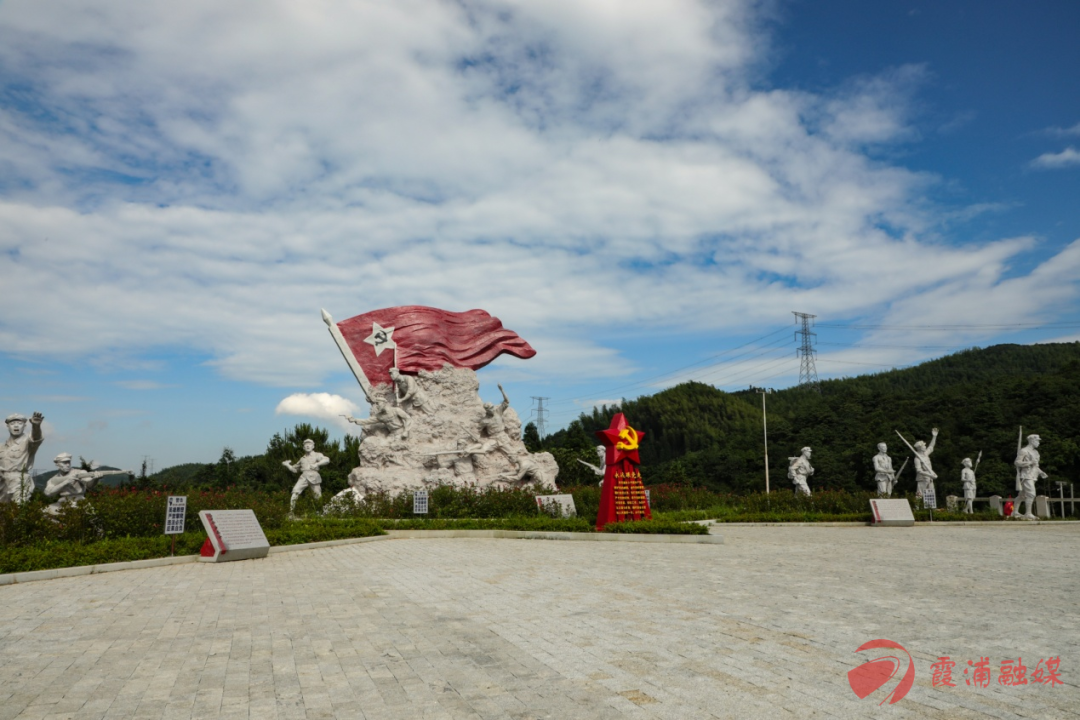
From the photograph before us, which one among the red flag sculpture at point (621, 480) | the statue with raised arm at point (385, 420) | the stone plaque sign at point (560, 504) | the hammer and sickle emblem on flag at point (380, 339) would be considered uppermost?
the hammer and sickle emblem on flag at point (380, 339)

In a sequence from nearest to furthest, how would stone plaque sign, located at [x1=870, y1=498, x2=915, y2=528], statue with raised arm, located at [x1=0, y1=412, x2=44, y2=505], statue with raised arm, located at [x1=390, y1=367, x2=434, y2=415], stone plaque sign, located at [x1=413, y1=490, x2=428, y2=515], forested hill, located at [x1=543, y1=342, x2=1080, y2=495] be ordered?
1. statue with raised arm, located at [x1=0, y1=412, x2=44, y2=505]
2. stone plaque sign, located at [x1=870, y1=498, x2=915, y2=528]
3. stone plaque sign, located at [x1=413, y1=490, x2=428, y2=515]
4. statue with raised arm, located at [x1=390, y1=367, x2=434, y2=415]
5. forested hill, located at [x1=543, y1=342, x2=1080, y2=495]

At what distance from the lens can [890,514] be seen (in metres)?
18.0

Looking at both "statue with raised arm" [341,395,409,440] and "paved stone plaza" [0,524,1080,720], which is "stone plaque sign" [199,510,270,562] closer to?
"paved stone plaza" [0,524,1080,720]

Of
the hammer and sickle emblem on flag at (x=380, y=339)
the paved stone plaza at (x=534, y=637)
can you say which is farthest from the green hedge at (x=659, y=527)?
the hammer and sickle emblem on flag at (x=380, y=339)

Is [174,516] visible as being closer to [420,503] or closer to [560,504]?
[420,503]

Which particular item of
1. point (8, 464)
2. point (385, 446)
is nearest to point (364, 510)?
point (385, 446)

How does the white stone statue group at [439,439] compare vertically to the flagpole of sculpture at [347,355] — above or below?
below

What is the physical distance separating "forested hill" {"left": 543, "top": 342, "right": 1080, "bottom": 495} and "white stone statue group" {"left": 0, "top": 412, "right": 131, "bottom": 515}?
25711mm

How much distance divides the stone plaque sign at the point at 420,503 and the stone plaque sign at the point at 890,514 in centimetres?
1164

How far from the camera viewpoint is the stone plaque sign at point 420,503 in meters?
18.2

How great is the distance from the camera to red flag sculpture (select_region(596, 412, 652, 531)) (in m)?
15.2

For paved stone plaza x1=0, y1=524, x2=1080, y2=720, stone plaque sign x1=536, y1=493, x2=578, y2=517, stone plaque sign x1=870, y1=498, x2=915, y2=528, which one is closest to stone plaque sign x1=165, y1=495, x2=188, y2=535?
paved stone plaza x1=0, y1=524, x2=1080, y2=720

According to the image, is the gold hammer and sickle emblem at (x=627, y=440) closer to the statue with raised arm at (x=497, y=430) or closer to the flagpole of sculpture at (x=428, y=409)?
the flagpole of sculpture at (x=428, y=409)

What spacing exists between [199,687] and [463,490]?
49.5ft
